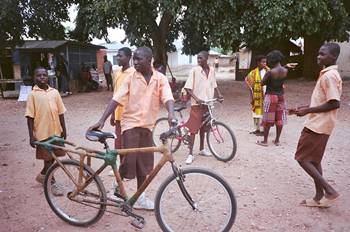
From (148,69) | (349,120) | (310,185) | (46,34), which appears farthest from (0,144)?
(46,34)

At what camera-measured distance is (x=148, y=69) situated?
3.87m

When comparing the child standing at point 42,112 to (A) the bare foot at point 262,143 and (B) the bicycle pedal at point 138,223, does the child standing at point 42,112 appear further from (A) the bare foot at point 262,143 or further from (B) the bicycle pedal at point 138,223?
(A) the bare foot at point 262,143

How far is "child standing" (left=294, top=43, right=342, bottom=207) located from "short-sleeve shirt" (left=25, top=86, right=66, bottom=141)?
9.09 ft

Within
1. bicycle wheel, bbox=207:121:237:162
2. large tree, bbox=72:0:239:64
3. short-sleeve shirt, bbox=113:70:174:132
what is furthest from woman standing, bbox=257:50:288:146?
large tree, bbox=72:0:239:64

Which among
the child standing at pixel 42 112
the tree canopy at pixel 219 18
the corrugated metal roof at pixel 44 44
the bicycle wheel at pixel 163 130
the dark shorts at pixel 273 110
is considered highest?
the tree canopy at pixel 219 18

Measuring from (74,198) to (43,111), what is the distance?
1.27 metres

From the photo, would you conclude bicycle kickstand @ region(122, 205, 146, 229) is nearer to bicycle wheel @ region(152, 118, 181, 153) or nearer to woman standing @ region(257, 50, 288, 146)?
bicycle wheel @ region(152, 118, 181, 153)

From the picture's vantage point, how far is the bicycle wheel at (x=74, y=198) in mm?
3770

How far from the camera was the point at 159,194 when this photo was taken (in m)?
3.44

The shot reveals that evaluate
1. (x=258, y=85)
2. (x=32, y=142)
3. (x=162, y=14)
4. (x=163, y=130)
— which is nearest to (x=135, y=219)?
(x=32, y=142)

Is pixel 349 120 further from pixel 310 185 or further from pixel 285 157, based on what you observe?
pixel 310 185

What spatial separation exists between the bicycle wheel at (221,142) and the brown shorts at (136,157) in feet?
7.21

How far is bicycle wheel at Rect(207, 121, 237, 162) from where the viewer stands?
5.99 metres

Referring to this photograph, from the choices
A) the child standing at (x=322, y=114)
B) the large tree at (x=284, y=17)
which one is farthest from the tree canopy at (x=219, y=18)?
the child standing at (x=322, y=114)
